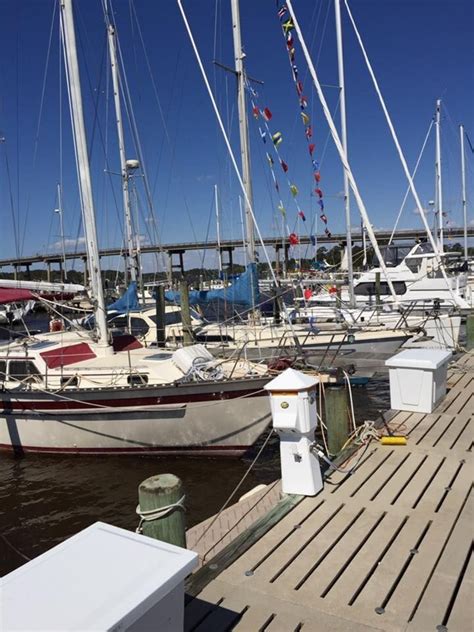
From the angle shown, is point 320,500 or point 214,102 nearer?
point 320,500

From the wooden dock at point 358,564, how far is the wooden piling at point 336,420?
2.44ft

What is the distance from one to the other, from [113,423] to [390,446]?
593 centimetres

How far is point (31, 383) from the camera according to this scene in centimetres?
1095

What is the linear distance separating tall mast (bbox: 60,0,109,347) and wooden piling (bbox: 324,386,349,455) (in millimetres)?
6808

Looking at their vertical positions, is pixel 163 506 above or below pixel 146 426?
above

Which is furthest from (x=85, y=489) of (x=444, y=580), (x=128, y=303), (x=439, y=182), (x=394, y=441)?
(x=439, y=182)

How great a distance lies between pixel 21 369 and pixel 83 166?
15.6 feet

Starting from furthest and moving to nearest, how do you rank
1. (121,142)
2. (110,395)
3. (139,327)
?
(121,142)
(139,327)
(110,395)

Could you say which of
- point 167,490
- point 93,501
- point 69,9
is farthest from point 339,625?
point 69,9

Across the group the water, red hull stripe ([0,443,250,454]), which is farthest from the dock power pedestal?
red hull stripe ([0,443,250,454])

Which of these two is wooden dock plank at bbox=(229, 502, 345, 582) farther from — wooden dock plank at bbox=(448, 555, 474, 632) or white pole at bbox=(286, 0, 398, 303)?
white pole at bbox=(286, 0, 398, 303)

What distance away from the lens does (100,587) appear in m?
2.36

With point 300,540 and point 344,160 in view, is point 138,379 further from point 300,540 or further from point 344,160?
point 300,540

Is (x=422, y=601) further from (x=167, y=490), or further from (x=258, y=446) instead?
(x=258, y=446)
